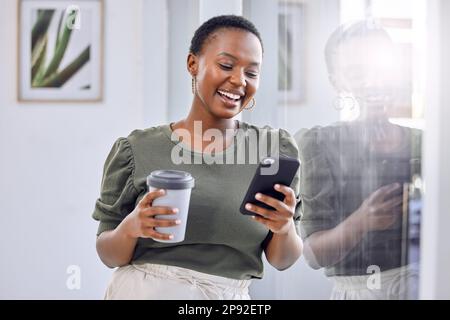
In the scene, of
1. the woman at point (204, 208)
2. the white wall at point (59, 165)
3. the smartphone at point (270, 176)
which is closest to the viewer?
the smartphone at point (270, 176)

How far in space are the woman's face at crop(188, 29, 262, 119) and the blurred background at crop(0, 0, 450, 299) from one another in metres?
0.11

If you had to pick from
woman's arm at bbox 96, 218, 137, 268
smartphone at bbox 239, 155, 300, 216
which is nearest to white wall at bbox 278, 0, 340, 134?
smartphone at bbox 239, 155, 300, 216

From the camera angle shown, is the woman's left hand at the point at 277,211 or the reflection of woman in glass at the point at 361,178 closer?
the woman's left hand at the point at 277,211

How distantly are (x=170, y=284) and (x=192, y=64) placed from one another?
0.37 meters

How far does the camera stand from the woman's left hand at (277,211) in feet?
2.71

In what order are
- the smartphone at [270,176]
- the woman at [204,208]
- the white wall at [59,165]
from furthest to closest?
the white wall at [59,165]
the woman at [204,208]
the smartphone at [270,176]

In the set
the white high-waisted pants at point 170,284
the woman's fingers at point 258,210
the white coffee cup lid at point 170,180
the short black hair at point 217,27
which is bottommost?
the white high-waisted pants at point 170,284

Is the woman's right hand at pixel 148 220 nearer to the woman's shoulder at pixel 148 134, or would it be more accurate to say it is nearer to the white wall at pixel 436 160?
the woman's shoulder at pixel 148 134

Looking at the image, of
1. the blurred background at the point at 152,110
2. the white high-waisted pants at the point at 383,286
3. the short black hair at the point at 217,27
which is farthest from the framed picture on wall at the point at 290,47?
the white high-waisted pants at the point at 383,286

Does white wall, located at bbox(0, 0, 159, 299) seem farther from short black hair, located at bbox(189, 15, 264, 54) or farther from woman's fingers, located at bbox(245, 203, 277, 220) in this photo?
woman's fingers, located at bbox(245, 203, 277, 220)

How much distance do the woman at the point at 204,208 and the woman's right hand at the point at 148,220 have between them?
3cm

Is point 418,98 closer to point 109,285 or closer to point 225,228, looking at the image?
point 225,228
